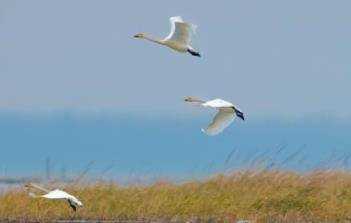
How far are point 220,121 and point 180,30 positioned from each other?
955mm

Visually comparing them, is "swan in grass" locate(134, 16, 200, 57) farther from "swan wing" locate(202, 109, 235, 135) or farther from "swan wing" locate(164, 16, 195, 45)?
"swan wing" locate(202, 109, 235, 135)

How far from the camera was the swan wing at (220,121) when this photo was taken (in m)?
14.8

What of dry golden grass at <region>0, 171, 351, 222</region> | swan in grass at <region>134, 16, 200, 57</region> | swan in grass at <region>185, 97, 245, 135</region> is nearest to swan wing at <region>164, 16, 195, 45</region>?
swan in grass at <region>134, 16, 200, 57</region>

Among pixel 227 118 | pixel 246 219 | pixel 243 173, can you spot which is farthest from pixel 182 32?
pixel 243 173

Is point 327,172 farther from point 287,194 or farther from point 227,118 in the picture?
point 227,118

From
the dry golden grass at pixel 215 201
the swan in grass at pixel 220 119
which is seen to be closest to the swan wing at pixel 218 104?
the swan in grass at pixel 220 119

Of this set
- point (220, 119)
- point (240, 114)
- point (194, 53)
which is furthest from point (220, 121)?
point (194, 53)

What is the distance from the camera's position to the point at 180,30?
48.9 ft

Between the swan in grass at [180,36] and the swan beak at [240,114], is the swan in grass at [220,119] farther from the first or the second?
the swan in grass at [180,36]

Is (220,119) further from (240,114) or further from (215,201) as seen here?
(215,201)

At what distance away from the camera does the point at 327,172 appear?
1878 centimetres

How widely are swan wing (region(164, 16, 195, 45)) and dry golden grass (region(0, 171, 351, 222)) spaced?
7.77 feet

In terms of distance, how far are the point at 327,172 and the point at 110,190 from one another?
279cm

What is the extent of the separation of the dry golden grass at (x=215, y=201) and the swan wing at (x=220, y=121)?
71.0 inches
